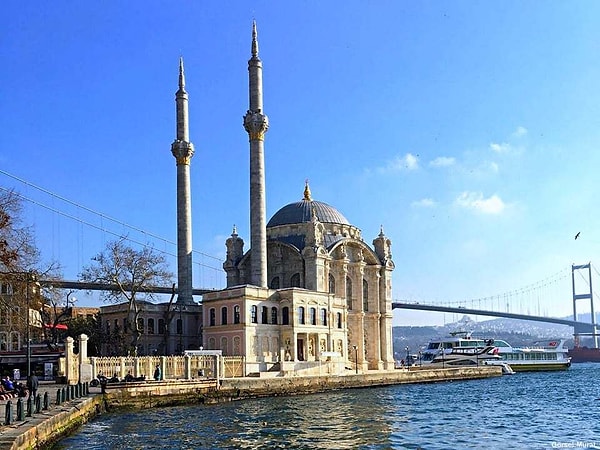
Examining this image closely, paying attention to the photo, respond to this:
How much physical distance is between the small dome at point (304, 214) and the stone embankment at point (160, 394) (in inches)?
601

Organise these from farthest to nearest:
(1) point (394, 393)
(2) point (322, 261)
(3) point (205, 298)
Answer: (2) point (322, 261) → (3) point (205, 298) → (1) point (394, 393)

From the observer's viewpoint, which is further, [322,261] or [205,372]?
[322,261]

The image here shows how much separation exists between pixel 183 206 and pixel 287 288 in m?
9.84

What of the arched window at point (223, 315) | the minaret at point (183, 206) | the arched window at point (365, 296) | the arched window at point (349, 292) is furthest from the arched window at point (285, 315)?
the arched window at point (365, 296)

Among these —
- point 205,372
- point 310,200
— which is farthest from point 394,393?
point 310,200

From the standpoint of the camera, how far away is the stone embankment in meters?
20.3

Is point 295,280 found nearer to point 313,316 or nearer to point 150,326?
point 313,316

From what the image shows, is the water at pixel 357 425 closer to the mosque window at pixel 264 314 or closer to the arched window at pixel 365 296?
the mosque window at pixel 264 314

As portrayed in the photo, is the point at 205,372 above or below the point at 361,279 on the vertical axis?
below

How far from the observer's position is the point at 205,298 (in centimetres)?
5469

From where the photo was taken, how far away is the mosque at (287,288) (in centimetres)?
5247

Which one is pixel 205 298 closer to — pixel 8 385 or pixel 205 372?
pixel 205 372

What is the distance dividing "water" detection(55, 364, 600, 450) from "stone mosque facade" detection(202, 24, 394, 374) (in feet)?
33.8

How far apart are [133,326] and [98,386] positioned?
1066 cm
